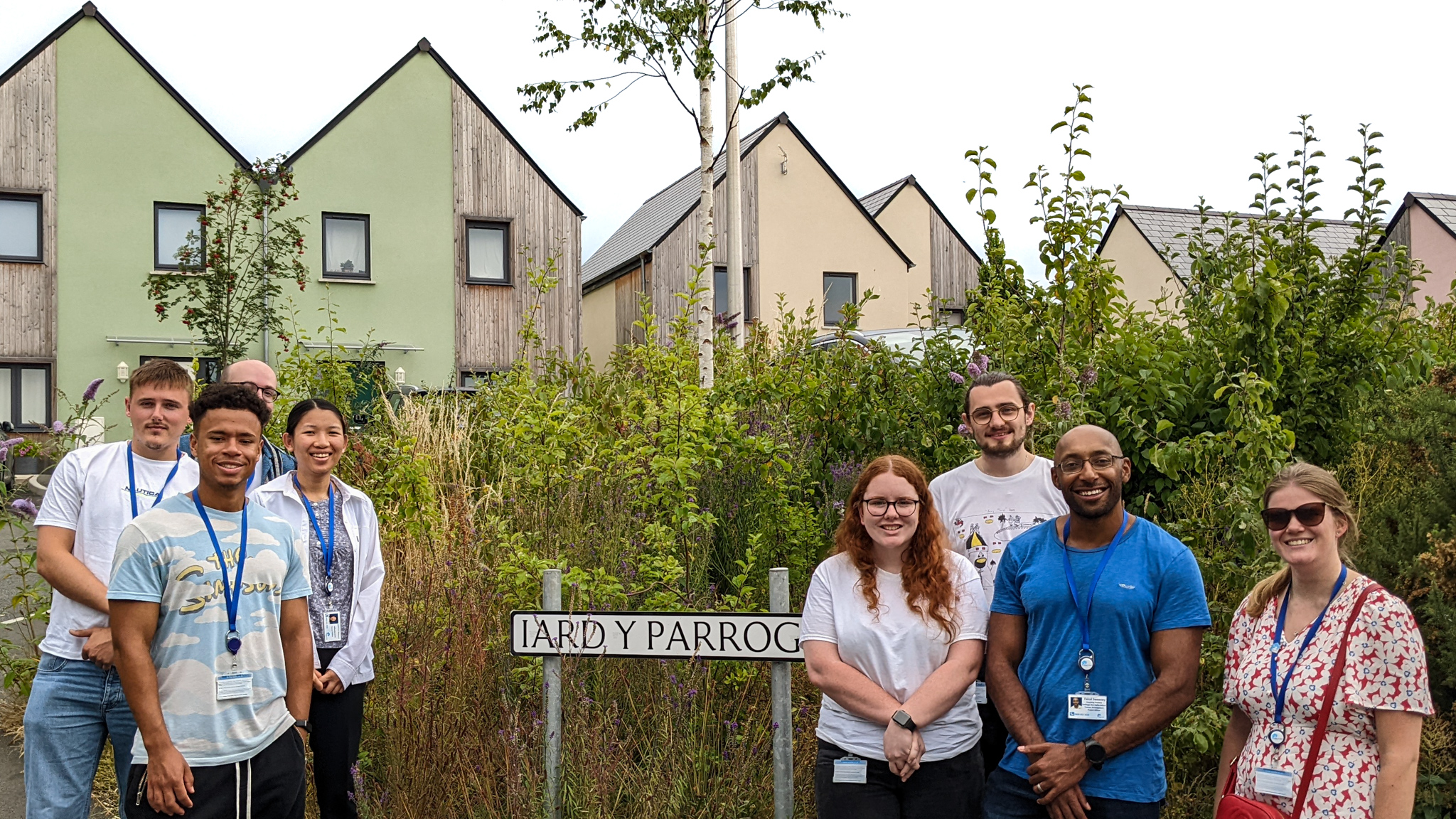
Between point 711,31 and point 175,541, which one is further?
point 711,31

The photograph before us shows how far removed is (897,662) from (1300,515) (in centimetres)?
115

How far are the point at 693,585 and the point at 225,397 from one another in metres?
2.80

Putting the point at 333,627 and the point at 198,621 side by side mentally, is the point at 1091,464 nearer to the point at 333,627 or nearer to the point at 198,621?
the point at 198,621

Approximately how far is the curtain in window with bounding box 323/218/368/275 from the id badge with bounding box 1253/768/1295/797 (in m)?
20.4

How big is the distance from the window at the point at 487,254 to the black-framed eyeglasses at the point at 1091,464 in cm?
1974

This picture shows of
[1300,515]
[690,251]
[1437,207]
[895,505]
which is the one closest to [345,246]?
[690,251]

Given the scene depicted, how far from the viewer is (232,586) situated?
10.1 feet

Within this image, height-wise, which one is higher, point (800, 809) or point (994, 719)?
point (994, 719)

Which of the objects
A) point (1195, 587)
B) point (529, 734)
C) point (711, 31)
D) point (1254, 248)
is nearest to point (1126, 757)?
point (1195, 587)

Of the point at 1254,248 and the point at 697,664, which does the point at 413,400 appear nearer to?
the point at 697,664

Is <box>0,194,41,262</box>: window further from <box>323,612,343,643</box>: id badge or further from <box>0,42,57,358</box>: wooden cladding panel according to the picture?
<box>323,612,343,643</box>: id badge

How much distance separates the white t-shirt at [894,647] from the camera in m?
3.29

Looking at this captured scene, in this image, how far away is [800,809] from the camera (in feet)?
14.8

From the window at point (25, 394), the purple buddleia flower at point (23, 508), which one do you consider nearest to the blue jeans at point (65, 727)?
the purple buddleia flower at point (23, 508)
